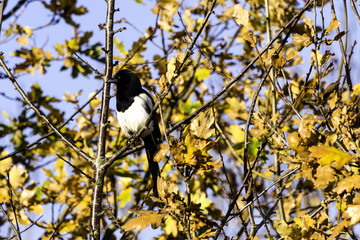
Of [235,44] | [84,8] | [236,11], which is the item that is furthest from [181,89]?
[236,11]

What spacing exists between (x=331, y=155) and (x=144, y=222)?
819 mm

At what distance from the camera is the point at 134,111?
12.7ft

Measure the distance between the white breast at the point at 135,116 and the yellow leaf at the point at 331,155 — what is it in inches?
86.1

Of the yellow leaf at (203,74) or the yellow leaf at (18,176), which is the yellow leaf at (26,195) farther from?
the yellow leaf at (203,74)

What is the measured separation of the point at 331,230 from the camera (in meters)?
1.98

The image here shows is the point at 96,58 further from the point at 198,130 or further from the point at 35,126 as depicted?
the point at 198,130

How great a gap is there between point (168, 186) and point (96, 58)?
118 inches

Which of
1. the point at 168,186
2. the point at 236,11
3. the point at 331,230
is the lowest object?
the point at 331,230

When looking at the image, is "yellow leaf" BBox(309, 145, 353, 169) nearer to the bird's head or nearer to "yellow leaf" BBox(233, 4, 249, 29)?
"yellow leaf" BBox(233, 4, 249, 29)

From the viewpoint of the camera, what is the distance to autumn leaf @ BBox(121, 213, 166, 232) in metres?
1.96

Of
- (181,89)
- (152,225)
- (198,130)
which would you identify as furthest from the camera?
(181,89)

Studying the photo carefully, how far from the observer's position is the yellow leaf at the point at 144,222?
6.42ft

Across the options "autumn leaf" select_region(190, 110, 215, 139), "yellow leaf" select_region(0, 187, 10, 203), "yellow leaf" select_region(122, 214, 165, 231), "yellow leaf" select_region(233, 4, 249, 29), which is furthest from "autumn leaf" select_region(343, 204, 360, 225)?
"yellow leaf" select_region(0, 187, 10, 203)

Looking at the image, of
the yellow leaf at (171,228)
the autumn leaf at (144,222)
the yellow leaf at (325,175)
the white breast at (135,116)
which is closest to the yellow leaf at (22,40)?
the white breast at (135,116)
